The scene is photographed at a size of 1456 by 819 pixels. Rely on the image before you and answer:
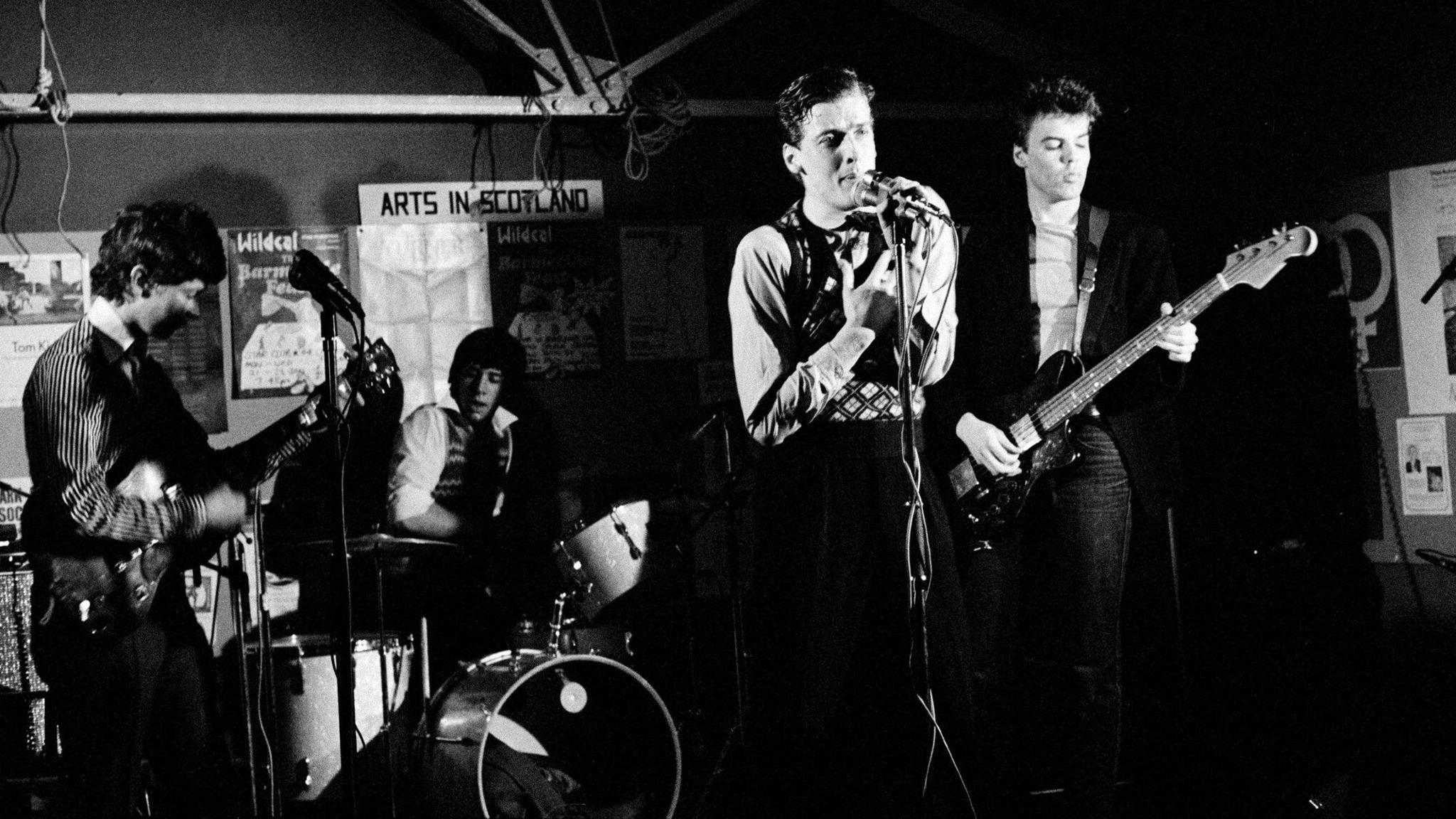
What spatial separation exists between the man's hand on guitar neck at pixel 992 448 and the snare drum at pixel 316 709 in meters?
2.08

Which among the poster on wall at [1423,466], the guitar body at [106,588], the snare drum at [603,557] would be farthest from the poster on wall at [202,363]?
the poster on wall at [1423,466]

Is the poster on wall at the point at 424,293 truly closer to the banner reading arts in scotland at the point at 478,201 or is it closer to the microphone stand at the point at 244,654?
the banner reading arts in scotland at the point at 478,201

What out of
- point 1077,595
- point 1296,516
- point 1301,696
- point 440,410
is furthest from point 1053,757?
point 440,410

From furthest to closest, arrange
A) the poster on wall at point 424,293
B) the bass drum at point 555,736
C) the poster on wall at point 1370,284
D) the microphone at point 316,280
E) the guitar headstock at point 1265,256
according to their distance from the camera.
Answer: the poster on wall at point 424,293, the poster on wall at point 1370,284, the bass drum at point 555,736, the guitar headstock at point 1265,256, the microphone at point 316,280

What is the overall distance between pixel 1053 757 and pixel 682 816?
4.04 ft

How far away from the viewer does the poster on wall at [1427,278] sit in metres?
4.26

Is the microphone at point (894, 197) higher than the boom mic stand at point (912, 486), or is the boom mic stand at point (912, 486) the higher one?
the microphone at point (894, 197)

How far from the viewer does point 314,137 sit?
4.79 meters

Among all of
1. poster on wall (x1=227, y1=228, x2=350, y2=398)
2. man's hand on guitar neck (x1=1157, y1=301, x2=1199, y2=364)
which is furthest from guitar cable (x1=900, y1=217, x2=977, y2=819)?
poster on wall (x1=227, y1=228, x2=350, y2=398)

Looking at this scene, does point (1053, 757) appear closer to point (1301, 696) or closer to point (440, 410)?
point (1301, 696)

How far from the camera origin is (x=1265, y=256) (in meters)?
3.73

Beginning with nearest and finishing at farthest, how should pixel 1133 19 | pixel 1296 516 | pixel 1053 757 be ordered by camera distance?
pixel 1053 757, pixel 1296 516, pixel 1133 19

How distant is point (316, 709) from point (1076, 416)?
2.64 m

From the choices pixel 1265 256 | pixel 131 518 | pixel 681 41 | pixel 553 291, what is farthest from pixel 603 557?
pixel 1265 256
